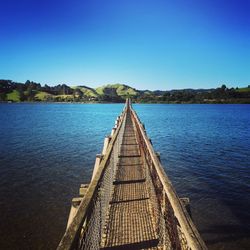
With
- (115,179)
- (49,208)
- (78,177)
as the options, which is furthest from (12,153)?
(115,179)

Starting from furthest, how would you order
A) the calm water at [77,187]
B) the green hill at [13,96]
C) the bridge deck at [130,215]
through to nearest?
the green hill at [13,96]
the calm water at [77,187]
the bridge deck at [130,215]

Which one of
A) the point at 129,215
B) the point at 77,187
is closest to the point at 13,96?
the point at 77,187

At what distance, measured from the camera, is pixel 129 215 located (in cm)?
594

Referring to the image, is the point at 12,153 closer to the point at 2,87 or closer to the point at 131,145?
the point at 131,145

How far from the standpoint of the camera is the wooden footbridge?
2.52m

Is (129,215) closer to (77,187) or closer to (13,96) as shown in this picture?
(77,187)

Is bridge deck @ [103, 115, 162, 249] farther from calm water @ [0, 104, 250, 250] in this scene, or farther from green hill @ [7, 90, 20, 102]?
green hill @ [7, 90, 20, 102]

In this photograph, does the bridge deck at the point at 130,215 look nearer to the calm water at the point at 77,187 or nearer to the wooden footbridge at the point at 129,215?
the wooden footbridge at the point at 129,215

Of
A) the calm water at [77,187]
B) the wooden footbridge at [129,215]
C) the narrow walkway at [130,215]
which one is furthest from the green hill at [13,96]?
the wooden footbridge at [129,215]

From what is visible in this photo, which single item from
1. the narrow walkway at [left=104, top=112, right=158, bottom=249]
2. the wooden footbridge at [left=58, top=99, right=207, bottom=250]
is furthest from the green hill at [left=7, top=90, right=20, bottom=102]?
the wooden footbridge at [left=58, top=99, right=207, bottom=250]

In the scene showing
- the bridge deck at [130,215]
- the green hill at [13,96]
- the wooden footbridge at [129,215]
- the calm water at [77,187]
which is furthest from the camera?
the green hill at [13,96]

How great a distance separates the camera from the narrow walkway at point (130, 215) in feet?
16.1

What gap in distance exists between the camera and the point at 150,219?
18.9ft

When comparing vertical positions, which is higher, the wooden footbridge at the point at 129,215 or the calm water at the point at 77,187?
A: the wooden footbridge at the point at 129,215
